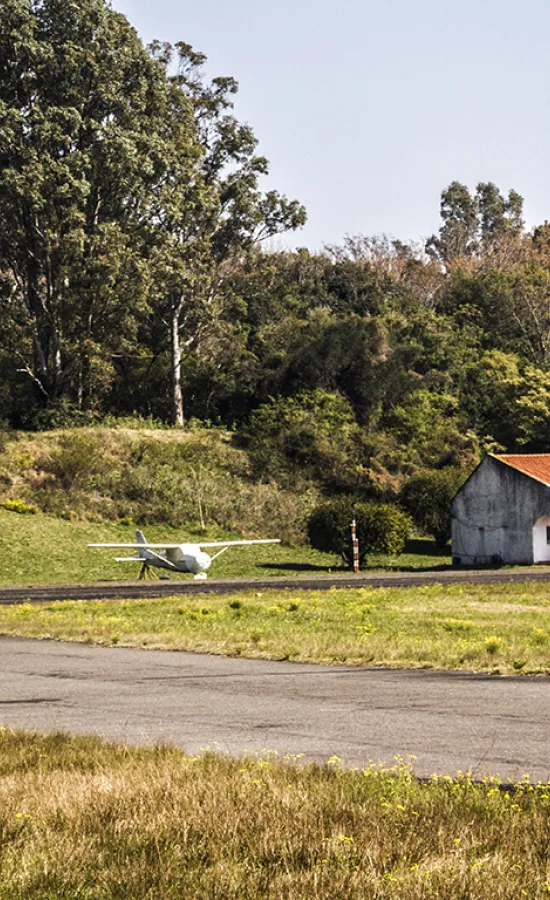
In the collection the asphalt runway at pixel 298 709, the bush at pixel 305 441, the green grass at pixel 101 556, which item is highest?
the bush at pixel 305 441

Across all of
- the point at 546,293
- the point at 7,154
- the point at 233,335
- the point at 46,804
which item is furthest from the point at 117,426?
the point at 46,804

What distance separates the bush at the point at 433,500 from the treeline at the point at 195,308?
3220mm

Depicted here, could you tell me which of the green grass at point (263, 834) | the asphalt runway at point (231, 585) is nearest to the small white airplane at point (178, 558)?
the asphalt runway at point (231, 585)

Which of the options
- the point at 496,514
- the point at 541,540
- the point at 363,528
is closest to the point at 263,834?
the point at 363,528

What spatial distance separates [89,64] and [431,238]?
78365mm

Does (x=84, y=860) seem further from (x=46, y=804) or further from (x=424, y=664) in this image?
(x=424, y=664)

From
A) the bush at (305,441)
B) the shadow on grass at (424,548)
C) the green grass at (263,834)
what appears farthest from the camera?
the bush at (305,441)

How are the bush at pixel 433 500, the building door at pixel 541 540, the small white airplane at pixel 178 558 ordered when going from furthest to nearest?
the bush at pixel 433 500, the building door at pixel 541 540, the small white airplane at pixel 178 558

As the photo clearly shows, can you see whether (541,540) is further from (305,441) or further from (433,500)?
(305,441)

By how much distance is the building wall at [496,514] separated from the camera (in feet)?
176

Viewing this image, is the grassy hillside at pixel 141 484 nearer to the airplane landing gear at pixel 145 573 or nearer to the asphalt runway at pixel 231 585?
the airplane landing gear at pixel 145 573

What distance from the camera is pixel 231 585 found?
131 feet

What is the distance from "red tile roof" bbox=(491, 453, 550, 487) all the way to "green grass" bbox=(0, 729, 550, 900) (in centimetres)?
4724

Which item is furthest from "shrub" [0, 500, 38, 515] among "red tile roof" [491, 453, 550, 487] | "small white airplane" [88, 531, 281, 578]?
"red tile roof" [491, 453, 550, 487]
